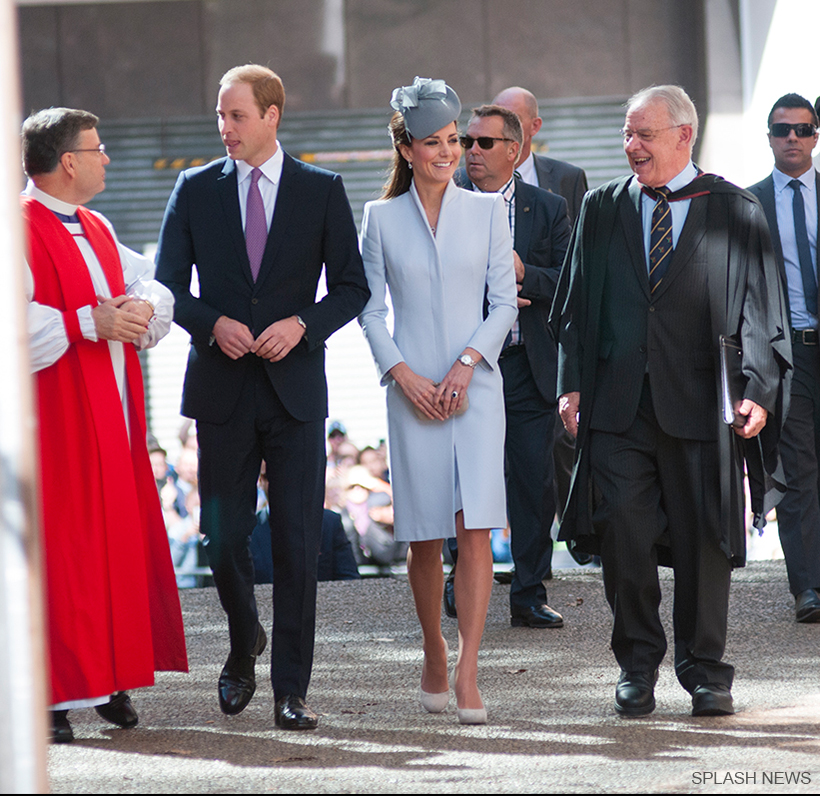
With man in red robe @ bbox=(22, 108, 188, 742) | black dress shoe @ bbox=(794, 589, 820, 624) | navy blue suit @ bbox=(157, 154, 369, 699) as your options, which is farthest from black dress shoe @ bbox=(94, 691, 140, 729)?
black dress shoe @ bbox=(794, 589, 820, 624)

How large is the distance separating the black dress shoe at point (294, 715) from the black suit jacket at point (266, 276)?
96cm

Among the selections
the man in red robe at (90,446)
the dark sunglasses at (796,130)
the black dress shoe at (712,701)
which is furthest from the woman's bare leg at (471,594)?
the dark sunglasses at (796,130)

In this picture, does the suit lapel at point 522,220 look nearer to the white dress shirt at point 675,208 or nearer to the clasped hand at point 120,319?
the white dress shirt at point 675,208

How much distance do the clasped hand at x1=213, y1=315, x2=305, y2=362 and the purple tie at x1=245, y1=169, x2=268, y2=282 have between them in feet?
0.76

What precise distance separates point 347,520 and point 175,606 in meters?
6.58

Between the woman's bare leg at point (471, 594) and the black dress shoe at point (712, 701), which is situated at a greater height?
the woman's bare leg at point (471, 594)

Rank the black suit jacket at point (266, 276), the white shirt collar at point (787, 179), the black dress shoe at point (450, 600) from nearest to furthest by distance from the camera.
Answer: the black suit jacket at point (266, 276)
the black dress shoe at point (450, 600)
the white shirt collar at point (787, 179)

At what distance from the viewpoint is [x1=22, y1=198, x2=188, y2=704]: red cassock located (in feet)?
15.0

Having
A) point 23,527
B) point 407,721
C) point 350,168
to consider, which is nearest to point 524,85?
point 350,168

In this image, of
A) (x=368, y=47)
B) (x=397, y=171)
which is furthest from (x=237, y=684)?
(x=368, y=47)

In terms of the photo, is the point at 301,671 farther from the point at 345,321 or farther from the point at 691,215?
the point at 691,215

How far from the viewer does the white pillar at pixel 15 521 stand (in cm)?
236

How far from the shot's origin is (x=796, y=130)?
692 centimetres

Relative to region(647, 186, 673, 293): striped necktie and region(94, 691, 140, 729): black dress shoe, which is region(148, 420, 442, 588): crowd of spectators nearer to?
region(94, 691, 140, 729): black dress shoe
